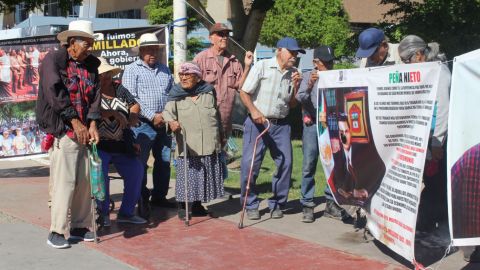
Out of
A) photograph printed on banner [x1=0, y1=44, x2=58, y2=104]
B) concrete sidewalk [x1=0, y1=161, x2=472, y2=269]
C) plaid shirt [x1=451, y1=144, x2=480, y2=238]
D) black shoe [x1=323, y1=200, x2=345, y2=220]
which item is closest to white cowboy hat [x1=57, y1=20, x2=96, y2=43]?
concrete sidewalk [x1=0, y1=161, x2=472, y2=269]

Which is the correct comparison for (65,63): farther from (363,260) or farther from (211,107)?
(363,260)

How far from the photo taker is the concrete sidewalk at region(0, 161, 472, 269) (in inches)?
232

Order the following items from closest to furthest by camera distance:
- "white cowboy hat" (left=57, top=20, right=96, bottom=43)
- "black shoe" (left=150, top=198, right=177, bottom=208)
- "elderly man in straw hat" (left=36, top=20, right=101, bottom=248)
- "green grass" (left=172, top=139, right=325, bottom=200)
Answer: "elderly man in straw hat" (left=36, top=20, right=101, bottom=248) → "white cowboy hat" (left=57, top=20, right=96, bottom=43) → "black shoe" (left=150, top=198, right=177, bottom=208) → "green grass" (left=172, top=139, right=325, bottom=200)

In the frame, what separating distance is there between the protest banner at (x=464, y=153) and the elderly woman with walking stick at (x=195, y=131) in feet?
10.5

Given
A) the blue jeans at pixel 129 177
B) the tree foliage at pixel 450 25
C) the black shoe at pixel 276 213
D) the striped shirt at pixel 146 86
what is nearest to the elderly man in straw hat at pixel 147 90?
the striped shirt at pixel 146 86

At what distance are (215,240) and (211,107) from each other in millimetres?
1519

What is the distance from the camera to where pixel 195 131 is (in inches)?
292

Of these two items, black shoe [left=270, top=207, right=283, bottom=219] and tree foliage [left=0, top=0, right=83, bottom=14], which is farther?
tree foliage [left=0, top=0, right=83, bottom=14]

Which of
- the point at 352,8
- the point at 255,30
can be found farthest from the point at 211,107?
the point at 352,8

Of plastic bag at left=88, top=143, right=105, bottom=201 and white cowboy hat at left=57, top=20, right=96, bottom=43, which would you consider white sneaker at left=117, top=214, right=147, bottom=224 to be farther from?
white cowboy hat at left=57, top=20, right=96, bottom=43

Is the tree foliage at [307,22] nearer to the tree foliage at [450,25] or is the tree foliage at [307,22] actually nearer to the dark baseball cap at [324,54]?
the tree foliage at [450,25]

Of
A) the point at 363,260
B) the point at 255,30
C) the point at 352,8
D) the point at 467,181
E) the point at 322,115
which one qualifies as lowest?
the point at 363,260

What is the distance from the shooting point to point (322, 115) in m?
6.69

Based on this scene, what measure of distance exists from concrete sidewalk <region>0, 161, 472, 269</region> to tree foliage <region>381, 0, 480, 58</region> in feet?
23.4
